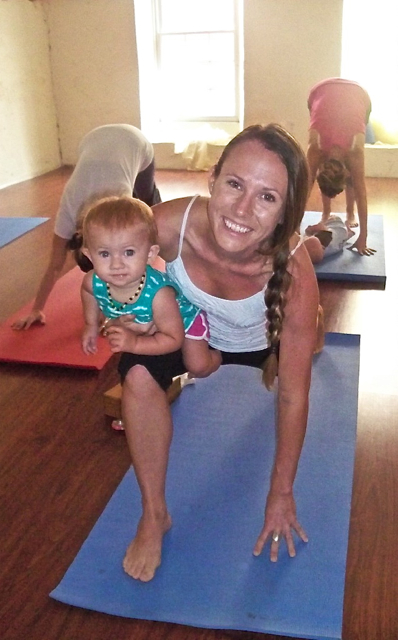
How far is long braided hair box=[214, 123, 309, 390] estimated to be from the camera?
3.92 ft

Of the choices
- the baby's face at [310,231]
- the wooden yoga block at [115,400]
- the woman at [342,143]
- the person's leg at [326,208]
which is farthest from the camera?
the person's leg at [326,208]

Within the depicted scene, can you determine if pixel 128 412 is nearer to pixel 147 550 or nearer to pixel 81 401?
pixel 147 550

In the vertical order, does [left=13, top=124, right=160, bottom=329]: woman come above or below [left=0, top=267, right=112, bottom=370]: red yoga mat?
above

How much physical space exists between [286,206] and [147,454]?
62cm

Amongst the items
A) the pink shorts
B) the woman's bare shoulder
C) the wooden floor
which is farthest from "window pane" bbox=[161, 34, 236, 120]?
the pink shorts

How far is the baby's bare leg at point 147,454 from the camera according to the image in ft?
4.41

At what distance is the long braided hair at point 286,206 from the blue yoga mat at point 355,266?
5.92 feet

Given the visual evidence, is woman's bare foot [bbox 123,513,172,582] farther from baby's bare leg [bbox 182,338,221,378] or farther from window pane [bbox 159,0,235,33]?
window pane [bbox 159,0,235,33]

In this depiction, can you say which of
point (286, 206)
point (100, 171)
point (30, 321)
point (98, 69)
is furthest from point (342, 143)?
point (98, 69)

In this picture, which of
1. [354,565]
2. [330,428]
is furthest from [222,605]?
[330,428]

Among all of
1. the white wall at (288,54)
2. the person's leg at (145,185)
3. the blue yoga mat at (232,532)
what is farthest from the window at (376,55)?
the blue yoga mat at (232,532)

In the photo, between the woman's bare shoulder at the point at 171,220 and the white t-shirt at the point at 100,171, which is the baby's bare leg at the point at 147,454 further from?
the white t-shirt at the point at 100,171

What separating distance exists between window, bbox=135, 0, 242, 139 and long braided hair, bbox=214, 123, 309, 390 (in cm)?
503

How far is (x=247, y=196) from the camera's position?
121 cm
